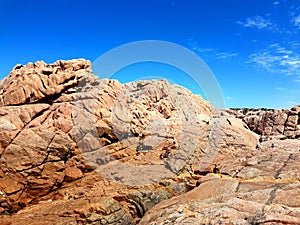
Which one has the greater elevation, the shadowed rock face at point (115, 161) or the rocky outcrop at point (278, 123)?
the rocky outcrop at point (278, 123)

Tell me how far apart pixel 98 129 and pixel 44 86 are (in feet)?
30.4

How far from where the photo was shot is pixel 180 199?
22.6 meters

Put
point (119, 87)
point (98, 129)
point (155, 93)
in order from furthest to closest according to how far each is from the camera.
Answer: point (155, 93) → point (119, 87) → point (98, 129)

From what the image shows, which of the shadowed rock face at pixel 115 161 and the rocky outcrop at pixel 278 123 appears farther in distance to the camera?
the rocky outcrop at pixel 278 123

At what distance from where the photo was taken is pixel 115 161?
115 feet

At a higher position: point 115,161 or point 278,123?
point 278,123

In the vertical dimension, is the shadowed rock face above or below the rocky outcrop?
below

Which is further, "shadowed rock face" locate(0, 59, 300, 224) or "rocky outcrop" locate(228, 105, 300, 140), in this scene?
"rocky outcrop" locate(228, 105, 300, 140)

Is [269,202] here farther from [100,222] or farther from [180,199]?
[100,222]

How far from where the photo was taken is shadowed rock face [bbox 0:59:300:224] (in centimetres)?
2103

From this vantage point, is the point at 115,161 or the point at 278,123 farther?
the point at 278,123

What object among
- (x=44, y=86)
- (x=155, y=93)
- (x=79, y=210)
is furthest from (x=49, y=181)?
(x=155, y=93)

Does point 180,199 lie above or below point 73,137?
below

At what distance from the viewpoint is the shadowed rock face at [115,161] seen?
69.0ft
